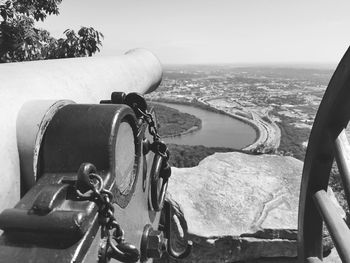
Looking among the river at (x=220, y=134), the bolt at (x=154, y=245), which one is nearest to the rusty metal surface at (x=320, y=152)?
the bolt at (x=154, y=245)

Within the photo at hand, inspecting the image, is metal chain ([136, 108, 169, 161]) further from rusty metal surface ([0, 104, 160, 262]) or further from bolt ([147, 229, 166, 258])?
bolt ([147, 229, 166, 258])

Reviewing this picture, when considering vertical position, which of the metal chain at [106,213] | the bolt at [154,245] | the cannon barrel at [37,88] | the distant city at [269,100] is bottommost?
the distant city at [269,100]

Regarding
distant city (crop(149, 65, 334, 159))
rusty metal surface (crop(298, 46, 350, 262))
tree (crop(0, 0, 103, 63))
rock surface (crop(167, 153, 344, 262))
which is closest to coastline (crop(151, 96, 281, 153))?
distant city (crop(149, 65, 334, 159))

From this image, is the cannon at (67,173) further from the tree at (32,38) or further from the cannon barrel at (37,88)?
the tree at (32,38)

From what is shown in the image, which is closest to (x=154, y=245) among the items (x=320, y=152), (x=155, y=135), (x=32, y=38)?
(x=155, y=135)

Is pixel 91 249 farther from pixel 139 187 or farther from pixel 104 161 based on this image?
pixel 139 187

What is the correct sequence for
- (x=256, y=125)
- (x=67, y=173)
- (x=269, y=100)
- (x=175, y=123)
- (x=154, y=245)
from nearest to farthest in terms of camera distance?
(x=67, y=173) → (x=154, y=245) → (x=256, y=125) → (x=175, y=123) → (x=269, y=100)

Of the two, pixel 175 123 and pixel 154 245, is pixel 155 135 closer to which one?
pixel 154 245
